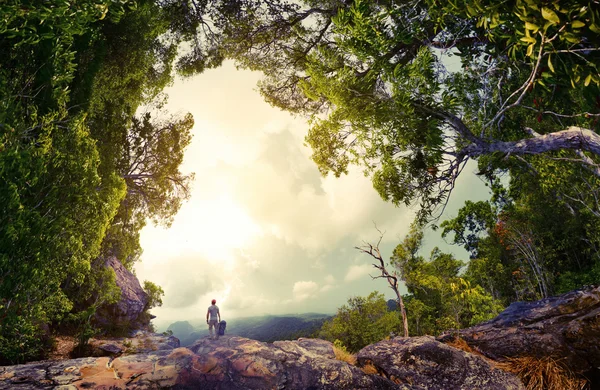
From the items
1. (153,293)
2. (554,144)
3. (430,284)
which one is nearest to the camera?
(554,144)

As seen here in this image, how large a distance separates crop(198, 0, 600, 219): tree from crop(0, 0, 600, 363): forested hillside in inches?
1.7

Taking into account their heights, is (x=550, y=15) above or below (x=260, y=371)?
above

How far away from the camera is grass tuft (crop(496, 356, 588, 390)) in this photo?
5.34 meters

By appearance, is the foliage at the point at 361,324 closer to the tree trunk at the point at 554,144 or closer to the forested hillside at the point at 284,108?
the forested hillside at the point at 284,108

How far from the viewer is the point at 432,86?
6777mm

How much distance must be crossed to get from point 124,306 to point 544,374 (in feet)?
71.5

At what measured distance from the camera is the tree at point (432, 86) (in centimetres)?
419

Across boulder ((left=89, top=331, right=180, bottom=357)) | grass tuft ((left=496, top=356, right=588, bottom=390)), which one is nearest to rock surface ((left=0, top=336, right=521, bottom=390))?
grass tuft ((left=496, top=356, right=588, bottom=390))

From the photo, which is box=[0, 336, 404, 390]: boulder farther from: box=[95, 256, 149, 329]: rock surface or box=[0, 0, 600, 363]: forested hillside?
box=[95, 256, 149, 329]: rock surface

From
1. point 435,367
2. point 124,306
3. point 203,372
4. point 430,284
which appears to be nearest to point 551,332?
point 435,367

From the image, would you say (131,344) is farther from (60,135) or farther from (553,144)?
(553,144)

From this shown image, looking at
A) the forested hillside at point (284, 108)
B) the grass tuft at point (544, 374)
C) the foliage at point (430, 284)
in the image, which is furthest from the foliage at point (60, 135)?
the foliage at point (430, 284)

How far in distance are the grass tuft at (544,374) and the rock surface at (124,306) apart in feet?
65.5

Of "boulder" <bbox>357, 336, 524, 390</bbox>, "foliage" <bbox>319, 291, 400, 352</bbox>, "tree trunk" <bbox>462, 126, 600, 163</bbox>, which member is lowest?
"foliage" <bbox>319, 291, 400, 352</bbox>
